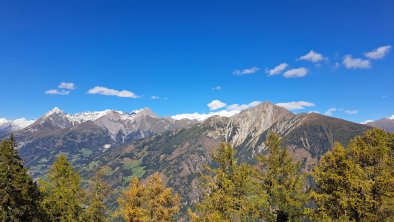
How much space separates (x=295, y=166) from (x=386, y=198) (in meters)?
8.25

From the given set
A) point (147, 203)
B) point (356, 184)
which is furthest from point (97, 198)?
point (356, 184)

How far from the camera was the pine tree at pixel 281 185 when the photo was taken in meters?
35.9

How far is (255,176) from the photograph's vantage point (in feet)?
127

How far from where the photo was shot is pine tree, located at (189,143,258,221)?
37.8 m

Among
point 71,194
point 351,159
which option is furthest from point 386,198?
point 71,194

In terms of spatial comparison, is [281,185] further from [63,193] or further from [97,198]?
[97,198]

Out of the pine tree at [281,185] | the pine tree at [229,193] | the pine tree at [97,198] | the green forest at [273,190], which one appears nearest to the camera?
the green forest at [273,190]

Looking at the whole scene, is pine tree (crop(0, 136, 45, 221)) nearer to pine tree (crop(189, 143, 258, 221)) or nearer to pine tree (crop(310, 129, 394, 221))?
pine tree (crop(189, 143, 258, 221))

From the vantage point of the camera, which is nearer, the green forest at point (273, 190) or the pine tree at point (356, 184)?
the pine tree at point (356, 184)

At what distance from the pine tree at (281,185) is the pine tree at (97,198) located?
28.2 meters

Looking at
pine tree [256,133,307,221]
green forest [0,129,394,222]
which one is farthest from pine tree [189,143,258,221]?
pine tree [256,133,307,221]

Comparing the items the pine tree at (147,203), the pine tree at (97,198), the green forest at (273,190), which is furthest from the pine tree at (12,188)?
the pine tree at (97,198)

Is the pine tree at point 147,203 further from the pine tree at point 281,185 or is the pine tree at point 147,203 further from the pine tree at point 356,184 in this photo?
the pine tree at point 356,184

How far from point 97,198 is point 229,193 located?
1011 inches
